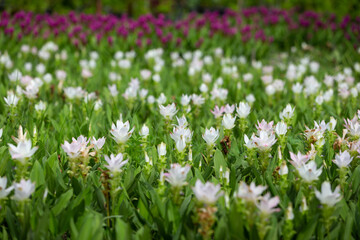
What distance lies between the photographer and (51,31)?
24.7 ft

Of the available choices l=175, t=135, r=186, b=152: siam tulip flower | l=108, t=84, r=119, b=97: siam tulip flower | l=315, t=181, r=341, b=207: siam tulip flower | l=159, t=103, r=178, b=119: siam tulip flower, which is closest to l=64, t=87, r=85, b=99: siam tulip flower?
l=108, t=84, r=119, b=97: siam tulip flower

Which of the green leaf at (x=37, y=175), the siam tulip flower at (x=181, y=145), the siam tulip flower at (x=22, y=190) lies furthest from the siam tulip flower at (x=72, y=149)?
the siam tulip flower at (x=181, y=145)

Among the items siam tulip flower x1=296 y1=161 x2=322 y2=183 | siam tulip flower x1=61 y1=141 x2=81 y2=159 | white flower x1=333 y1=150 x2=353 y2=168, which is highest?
siam tulip flower x1=61 y1=141 x2=81 y2=159

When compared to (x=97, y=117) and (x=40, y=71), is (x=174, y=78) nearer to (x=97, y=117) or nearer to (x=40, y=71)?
(x=40, y=71)

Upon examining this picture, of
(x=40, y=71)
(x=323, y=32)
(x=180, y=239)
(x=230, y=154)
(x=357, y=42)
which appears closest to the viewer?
(x=180, y=239)

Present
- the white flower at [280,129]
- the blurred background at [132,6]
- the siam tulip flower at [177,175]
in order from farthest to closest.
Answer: the blurred background at [132,6] < the white flower at [280,129] < the siam tulip flower at [177,175]

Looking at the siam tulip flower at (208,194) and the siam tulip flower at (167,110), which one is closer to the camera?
the siam tulip flower at (208,194)

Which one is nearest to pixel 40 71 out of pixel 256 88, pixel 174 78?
pixel 174 78

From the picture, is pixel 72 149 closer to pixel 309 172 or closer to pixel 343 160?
pixel 309 172

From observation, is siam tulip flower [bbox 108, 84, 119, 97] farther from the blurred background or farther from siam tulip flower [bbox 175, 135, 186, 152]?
the blurred background

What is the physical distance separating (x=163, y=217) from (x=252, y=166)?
62 centimetres

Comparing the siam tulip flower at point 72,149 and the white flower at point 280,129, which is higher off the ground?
the white flower at point 280,129

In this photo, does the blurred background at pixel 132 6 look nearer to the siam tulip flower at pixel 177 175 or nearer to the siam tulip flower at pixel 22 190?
the siam tulip flower at pixel 177 175

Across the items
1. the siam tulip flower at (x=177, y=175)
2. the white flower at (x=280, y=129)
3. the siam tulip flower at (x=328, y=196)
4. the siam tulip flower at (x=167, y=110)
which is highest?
the siam tulip flower at (x=167, y=110)
